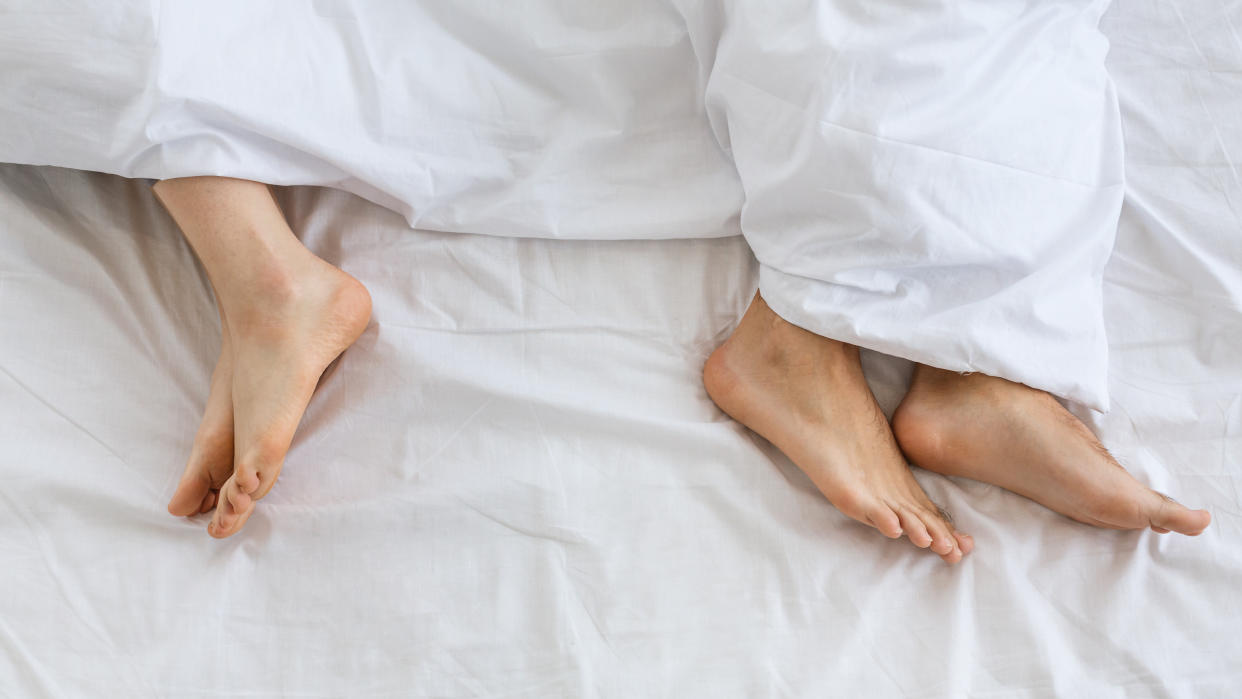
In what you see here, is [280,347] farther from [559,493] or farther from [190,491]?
[559,493]

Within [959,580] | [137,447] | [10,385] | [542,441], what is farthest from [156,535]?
[959,580]

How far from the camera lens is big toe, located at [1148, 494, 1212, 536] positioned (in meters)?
0.65

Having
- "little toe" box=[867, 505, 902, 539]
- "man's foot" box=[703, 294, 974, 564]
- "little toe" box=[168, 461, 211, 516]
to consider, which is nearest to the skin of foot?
"little toe" box=[168, 461, 211, 516]

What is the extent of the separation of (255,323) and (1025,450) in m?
0.64

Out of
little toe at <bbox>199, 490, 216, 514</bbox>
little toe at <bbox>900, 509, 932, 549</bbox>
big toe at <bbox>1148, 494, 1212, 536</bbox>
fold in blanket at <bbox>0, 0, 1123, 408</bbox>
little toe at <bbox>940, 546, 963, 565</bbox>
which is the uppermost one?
fold in blanket at <bbox>0, 0, 1123, 408</bbox>

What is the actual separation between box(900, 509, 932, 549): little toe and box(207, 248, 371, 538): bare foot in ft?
1.57

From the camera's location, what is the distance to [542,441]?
712 mm

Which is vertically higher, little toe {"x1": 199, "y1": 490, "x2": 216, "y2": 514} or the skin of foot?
the skin of foot

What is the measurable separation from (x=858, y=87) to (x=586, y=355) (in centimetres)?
31

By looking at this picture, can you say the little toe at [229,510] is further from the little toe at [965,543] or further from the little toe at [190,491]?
the little toe at [965,543]

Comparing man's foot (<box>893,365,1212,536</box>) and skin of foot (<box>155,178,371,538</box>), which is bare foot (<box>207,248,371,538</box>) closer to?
skin of foot (<box>155,178,371,538</box>)

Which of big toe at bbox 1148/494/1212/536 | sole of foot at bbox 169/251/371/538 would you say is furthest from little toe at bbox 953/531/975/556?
sole of foot at bbox 169/251/371/538

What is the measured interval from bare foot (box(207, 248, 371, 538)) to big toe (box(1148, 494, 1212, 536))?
25.8 inches

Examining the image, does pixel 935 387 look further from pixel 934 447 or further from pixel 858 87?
pixel 858 87
